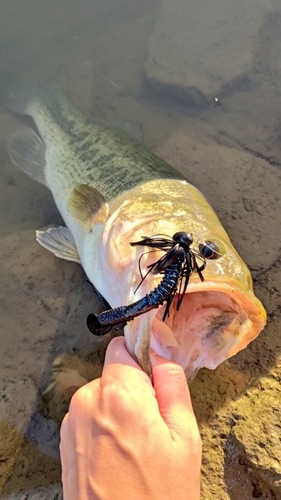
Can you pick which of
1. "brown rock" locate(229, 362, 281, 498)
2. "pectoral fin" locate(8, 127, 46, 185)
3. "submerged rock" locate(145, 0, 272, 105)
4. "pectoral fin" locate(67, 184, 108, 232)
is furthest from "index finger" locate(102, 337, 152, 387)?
"submerged rock" locate(145, 0, 272, 105)

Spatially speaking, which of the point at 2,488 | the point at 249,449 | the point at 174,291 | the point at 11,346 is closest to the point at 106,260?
the point at 174,291

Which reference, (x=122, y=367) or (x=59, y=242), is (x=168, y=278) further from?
(x=59, y=242)

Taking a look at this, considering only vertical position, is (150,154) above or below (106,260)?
above

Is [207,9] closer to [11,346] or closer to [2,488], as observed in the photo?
[11,346]

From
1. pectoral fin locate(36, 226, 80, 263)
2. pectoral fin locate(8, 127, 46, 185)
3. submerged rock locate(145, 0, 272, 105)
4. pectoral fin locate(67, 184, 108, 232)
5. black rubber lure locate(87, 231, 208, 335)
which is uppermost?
submerged rock locate(145, 0, 272, 105)

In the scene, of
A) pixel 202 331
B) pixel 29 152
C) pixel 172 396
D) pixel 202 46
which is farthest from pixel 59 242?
pixel 202 46

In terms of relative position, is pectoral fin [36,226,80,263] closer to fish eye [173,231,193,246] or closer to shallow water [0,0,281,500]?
shallow water [0,0,281,500]
